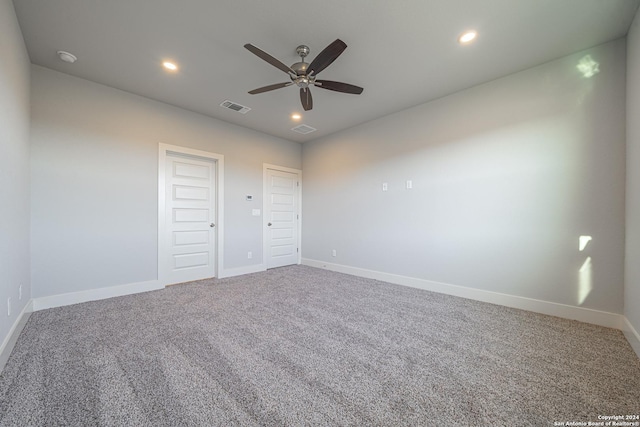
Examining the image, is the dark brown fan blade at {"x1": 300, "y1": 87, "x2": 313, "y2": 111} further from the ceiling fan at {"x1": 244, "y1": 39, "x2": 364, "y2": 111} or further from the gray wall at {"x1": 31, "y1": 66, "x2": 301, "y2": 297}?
the gray wall at {"x1": 31, "y1": 66, "x2": 301, "y2": 297}

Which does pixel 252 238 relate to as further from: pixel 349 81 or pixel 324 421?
pixel 324 421

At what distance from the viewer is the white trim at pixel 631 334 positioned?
1.93m

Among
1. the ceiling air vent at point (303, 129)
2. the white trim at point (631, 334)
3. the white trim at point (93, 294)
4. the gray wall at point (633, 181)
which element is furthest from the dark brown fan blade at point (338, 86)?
the white trim at point (93, 294)

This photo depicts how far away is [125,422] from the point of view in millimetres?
1251

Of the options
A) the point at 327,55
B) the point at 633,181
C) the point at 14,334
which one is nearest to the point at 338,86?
the point at 327,55

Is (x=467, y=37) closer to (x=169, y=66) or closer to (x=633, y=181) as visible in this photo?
(x=633, y=181)

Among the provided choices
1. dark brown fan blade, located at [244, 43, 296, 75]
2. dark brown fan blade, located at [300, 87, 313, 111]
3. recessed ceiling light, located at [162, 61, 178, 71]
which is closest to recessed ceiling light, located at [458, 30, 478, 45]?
dark brown fan blade, located at [300, 87, 313, 111]

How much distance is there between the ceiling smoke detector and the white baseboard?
3374 millimetres

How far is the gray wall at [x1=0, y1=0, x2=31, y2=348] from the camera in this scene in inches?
71.2

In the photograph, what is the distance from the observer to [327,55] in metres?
2.07

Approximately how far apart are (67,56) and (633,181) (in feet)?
18.7

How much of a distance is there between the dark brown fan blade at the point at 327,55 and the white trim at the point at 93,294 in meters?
3.63

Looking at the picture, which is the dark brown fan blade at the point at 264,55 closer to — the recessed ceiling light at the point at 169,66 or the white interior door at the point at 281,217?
the recessed ceiling light at the point at 169,66

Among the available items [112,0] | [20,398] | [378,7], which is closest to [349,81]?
[378,7]
